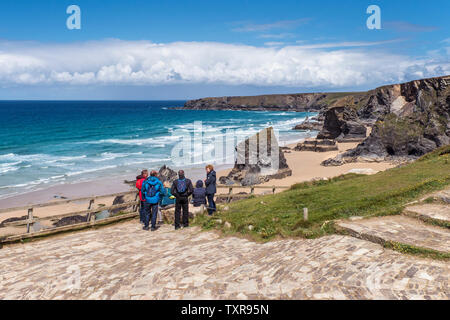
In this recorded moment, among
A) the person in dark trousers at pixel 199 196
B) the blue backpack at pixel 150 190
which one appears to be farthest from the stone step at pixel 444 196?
the blue backpack at pixel 150 190

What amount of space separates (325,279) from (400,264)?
1696 millimetres

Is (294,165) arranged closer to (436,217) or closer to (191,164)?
(191,164)

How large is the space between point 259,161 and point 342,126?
36.9 meters

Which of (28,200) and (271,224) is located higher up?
(271,224)

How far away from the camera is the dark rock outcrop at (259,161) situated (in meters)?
33.6

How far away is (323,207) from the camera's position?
12.0 m

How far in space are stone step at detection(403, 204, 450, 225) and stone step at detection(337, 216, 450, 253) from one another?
0.23 metres

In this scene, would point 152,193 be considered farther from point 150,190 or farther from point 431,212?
point 431,212

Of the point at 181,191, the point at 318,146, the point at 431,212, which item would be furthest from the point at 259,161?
the point at 431,212

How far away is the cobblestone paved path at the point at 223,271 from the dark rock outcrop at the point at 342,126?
183 ft

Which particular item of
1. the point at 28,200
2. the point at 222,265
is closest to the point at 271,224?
the point at 222,265

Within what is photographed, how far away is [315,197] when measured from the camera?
557 inches

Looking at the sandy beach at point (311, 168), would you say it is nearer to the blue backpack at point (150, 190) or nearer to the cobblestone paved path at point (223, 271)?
the blue backpack at point (150, 190)

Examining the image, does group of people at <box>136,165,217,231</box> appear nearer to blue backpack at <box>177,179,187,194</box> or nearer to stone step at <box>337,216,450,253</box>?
blue backpack at <box>177,179,187,194</box>
